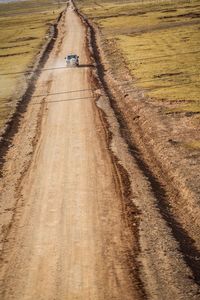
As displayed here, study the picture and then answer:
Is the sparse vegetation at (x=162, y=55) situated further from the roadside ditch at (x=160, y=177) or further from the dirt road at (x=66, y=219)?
the dirt road at (x=66, y=219)

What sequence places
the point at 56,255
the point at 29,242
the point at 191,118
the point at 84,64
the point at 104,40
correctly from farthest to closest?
the point at 104,40 < the point at 84,64 < the point at 191,118 < the point at 29,242 < the point at 56,255

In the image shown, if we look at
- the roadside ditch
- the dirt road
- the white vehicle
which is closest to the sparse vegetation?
the roadside ditch

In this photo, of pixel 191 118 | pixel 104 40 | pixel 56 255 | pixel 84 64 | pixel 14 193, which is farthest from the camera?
pixel 104 40

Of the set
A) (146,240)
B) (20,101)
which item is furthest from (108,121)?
(146,240)

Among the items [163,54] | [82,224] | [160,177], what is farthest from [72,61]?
[82,224]

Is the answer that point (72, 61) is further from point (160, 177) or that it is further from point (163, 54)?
point (160, 177)

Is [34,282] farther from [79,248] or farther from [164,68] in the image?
[164,68]
